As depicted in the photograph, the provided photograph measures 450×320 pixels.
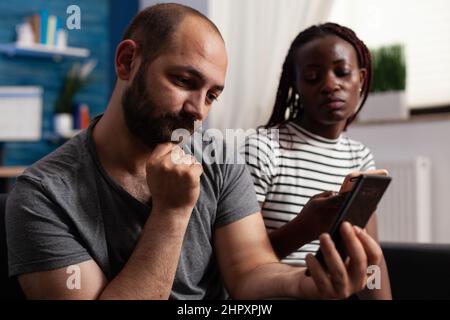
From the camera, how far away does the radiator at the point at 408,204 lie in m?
2.38

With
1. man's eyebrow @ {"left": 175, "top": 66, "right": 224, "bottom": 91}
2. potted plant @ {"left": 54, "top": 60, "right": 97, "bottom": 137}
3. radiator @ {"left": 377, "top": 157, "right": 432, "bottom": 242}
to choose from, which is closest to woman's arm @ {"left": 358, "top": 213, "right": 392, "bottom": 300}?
man's eyebrow @ {"left": 175, "top": 66, "right": 224, "bottom": 91}

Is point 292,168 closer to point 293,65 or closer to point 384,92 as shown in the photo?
point 293,65

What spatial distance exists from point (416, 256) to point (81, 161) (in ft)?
2.46

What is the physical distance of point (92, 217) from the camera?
3.04 ft

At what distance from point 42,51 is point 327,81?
291 centimetres

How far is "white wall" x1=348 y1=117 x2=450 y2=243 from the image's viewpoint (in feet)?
7.81

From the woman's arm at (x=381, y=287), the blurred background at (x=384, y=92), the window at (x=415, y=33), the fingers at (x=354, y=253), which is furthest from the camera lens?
the window at (x=415, y=33)

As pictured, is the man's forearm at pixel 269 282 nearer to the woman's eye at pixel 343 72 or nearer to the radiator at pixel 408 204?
the woman's eye at pixel 343 72

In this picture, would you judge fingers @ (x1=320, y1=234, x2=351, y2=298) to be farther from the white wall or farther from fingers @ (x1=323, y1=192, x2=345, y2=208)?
the white wall

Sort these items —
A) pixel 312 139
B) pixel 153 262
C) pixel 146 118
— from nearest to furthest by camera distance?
pixel 153 262
pixel 146 118
pixel 312 139

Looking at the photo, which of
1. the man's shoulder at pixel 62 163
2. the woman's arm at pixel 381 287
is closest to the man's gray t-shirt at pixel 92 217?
the man's shoulder at pixel 62 163

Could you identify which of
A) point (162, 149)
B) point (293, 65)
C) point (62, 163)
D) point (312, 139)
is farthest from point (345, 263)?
point (293, 65)

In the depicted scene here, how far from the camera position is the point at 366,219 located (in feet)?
2.74

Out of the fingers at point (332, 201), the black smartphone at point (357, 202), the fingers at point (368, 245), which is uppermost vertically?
the black smartphone at point (357, 202)
